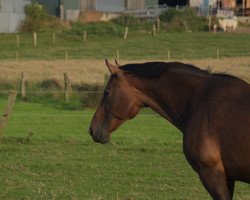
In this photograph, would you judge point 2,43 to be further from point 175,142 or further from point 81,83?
point 175,142

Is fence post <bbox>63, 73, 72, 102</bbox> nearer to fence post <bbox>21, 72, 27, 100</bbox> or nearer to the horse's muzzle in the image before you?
fence post <bbox>21, 72, 27, 100</bbox>

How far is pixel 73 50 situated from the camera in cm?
4634

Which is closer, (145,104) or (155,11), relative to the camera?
(145,104)

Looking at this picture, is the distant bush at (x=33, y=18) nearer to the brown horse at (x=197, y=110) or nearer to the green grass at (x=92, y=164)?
the green grass at (x=92, y=164)

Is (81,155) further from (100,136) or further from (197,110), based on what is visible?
(197,110)

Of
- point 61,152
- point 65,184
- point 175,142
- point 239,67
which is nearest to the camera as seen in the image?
point 65,184

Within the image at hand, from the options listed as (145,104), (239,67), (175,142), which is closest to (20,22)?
(239,67)

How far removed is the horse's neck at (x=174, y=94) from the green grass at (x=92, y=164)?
295cm

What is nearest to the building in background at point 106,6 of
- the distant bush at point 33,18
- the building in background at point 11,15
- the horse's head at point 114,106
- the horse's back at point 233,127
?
the distant bush at point 33,18

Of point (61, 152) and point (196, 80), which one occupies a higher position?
point (196, 80)

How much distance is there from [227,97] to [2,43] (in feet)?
142

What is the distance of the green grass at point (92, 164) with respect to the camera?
413 inches

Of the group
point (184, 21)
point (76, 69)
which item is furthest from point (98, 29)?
point (76, 69)

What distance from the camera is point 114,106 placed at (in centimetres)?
723
